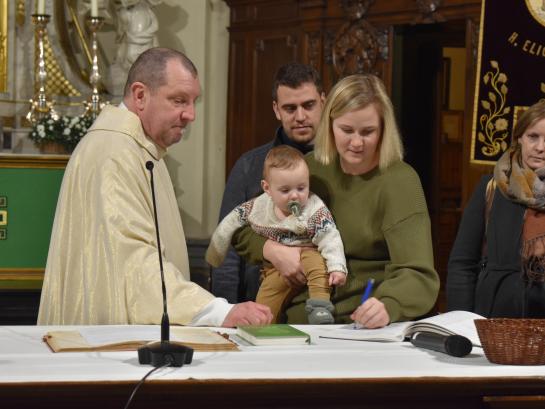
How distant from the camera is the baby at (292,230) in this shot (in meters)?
3.82

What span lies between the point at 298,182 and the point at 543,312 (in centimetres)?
111

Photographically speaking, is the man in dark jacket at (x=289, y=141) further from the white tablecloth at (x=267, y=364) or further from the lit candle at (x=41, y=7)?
the lit candle at (x=41, y=7)

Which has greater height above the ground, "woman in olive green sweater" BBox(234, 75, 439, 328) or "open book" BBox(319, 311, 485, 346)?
"woman in olive green sweater" BBox(234, 75, 439, 328)

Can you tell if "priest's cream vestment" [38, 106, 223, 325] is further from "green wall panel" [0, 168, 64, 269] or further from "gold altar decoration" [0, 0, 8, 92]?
"gold altar decoration" [0, 0, 8, 92]

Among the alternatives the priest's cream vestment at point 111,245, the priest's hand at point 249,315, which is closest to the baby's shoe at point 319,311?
the priest's hand at point 249,315

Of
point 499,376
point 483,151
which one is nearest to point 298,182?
point 499,376

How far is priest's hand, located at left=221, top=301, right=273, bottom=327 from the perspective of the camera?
348 cm

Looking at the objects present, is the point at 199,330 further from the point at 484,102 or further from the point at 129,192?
the point at 484,102

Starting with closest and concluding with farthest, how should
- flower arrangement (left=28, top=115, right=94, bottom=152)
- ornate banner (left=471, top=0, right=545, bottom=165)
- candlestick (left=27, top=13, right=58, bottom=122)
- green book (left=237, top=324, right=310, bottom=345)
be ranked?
green book (left=237, top=324, right=310, bottom=345) → ornate banner (left=471, top=0, right=545, bottom=165) → flower arrangement (left=28, top=115, right=94, bottom=152) → candlestick (left=27, top=13, right=58, bottom=122)

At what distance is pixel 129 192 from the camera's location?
12.3 ft

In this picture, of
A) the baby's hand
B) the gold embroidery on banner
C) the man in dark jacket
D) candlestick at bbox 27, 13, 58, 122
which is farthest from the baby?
candlestick at bbox 27, 13, 58, 122

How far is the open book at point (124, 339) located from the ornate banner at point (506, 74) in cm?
428

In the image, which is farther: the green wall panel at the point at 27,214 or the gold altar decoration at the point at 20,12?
the gold altar decoration at the point at 20,12

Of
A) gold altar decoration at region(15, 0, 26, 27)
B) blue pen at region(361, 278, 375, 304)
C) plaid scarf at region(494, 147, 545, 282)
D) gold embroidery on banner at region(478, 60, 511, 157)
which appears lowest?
blue pen at region(361, 278, 375, 304)
